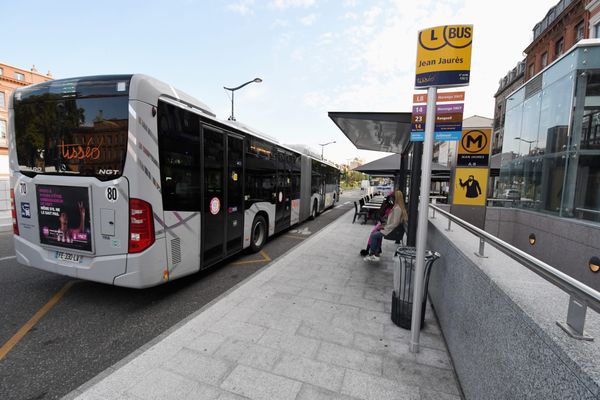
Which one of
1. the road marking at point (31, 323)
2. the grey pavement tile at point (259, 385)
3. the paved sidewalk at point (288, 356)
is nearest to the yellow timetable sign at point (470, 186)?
the paved sidewalk at point (288, 356)

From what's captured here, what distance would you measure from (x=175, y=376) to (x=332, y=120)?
15.0ft

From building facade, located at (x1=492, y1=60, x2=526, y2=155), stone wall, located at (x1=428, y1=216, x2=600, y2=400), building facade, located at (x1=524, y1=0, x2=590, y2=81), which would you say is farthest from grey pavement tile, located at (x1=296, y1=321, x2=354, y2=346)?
building facade, located at (x1=492, y1=60, x2=526, y2=155)

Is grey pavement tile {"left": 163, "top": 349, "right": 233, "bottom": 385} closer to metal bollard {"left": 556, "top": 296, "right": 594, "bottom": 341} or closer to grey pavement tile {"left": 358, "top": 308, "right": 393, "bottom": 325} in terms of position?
grey pavement tile {"left": 358, "top": 308, "right": 393, "bottom": 325}

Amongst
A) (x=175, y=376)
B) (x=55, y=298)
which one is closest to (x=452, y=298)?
(x=175, y=376)

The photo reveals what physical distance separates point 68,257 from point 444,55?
5.61 metres

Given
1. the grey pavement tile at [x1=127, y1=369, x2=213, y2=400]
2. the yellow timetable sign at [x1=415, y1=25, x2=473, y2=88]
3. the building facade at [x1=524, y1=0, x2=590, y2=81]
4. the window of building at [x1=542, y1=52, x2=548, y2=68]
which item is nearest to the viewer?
the grey pavement tile at [x1=127, y1=369, x2=213, y2=400]

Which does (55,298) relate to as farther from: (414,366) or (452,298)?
(452,298)

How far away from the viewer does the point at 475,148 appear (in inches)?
266

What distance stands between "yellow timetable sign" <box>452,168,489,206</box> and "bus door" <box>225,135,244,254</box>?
5.57m

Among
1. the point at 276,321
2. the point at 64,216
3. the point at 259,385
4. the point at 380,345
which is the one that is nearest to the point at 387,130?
the point at 380,345

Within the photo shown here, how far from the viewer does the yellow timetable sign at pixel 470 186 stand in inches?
267

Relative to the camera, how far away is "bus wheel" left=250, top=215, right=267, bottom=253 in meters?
6.92

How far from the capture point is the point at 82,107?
12.1 feet

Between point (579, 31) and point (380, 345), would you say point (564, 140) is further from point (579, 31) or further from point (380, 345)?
point (579, 31)
